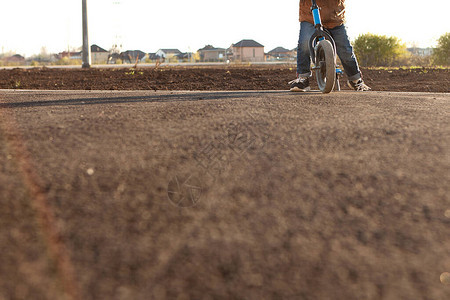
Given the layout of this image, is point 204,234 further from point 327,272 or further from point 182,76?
point 182,76

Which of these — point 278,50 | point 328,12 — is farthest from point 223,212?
point 278,50

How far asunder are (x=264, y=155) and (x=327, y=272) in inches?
30.0

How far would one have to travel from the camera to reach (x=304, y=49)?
507cm

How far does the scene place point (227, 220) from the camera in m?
1.41

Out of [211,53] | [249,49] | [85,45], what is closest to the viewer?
[85,45]

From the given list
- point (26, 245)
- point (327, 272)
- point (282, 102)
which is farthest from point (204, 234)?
point (282, 102)

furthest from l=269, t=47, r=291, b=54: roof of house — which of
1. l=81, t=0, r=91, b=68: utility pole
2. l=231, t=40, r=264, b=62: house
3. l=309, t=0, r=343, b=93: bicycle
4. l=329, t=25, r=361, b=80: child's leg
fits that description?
l=309, t=0, r=343, b=93: bicycle

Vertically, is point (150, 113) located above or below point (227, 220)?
above

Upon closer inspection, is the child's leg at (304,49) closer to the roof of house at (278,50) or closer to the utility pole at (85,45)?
the utility pole at (85,45)

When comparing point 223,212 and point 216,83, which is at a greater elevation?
point 216,83

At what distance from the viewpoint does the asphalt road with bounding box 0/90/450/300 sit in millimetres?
1166

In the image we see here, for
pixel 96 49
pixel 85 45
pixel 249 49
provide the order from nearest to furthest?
1. pixel 85 45
2. pixel 249 49
3. pixel 96 49

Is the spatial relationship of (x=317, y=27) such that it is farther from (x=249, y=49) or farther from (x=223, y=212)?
(x=249, y=49)

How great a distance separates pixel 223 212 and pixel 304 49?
399 centimetres
